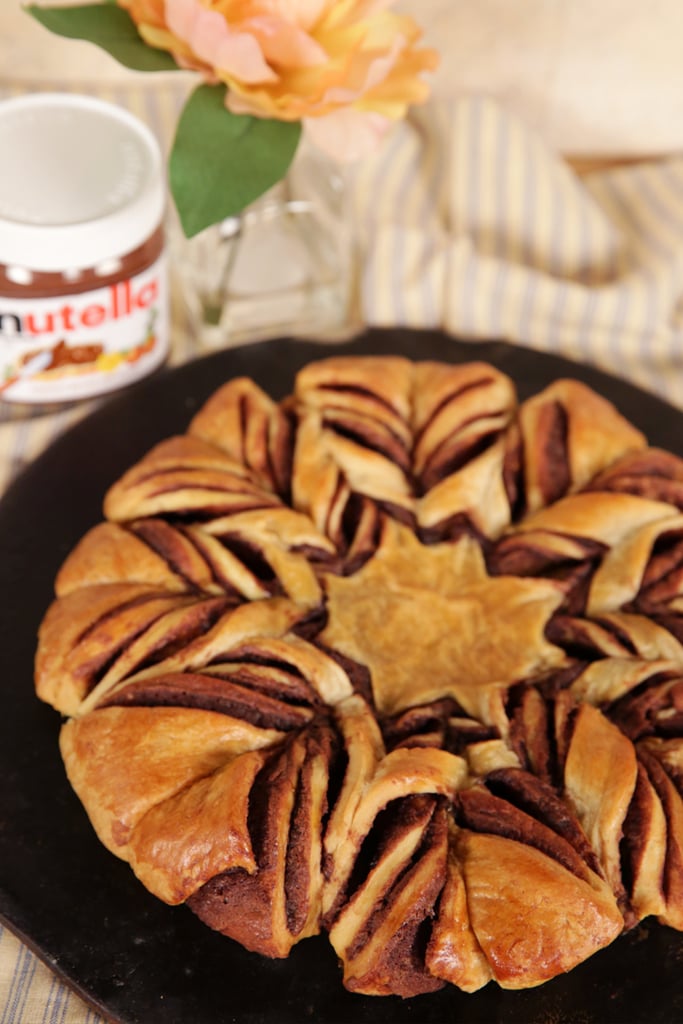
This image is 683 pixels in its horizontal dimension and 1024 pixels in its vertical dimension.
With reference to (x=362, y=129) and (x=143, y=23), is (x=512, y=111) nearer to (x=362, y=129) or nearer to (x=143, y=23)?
(x=362, y=129)

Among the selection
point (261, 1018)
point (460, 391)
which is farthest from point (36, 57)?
point (261, 1018)

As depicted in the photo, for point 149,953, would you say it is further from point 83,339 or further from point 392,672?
point 83,339

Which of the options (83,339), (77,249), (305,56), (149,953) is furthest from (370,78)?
(149,953)

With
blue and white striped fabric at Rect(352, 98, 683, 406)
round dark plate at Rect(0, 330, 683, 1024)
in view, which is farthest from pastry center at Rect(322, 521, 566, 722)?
blue and white striped fabric at Rect(352, 98, 683, 406)

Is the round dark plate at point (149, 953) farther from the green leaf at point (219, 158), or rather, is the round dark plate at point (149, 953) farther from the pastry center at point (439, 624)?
the green leaf at point (219, 158)

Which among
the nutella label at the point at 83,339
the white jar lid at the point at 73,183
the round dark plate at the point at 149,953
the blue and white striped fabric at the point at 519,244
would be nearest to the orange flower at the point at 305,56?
the white jar lid at the point at 73,183
